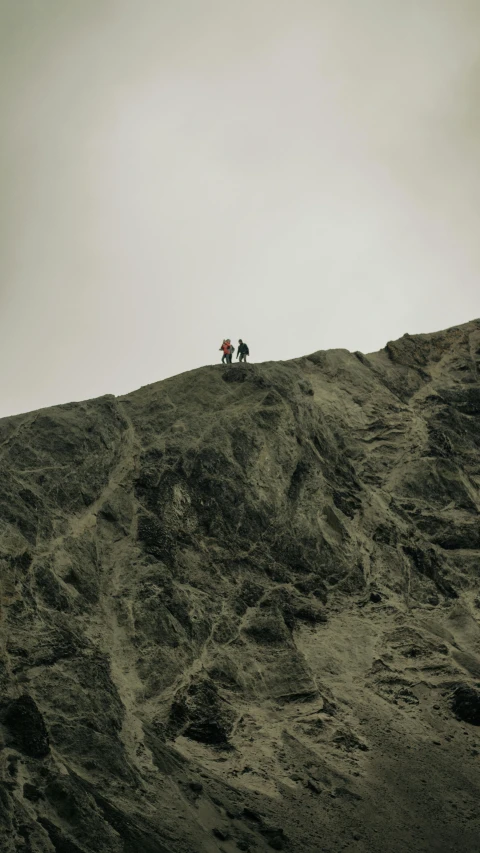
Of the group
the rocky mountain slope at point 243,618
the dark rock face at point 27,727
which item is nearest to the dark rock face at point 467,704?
the rocky mountain slope at point 243,618

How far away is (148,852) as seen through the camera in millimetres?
28031

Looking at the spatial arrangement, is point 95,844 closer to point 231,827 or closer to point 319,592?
point 231,827

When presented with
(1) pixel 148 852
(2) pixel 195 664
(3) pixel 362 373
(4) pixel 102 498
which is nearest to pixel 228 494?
(4) pixel 102 498

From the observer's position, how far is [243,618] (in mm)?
41438

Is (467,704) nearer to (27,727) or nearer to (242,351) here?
(27,727)

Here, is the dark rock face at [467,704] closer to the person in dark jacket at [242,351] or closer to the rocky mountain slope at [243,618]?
the rocky mountain slope at [243,618]

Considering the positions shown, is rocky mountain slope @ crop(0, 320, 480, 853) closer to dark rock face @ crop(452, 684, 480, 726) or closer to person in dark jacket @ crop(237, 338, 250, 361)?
dark rock face @ crop(452, 684, 480, 726)

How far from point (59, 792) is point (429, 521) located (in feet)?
84.8

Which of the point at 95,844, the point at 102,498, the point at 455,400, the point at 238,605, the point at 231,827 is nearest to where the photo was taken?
the point at 95,844

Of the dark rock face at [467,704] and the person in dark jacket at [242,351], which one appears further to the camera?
the person in dark jacket at [242,351]

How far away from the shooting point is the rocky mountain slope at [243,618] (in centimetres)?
3138

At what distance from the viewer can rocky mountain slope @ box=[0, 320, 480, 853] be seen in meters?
31.4

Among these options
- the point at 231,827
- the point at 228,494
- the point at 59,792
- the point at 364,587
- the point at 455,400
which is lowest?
the point at 231,827

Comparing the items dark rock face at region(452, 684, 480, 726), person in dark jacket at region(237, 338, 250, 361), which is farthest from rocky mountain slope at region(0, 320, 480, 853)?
person in dark jacket at region(237, 338, 250, 361)
